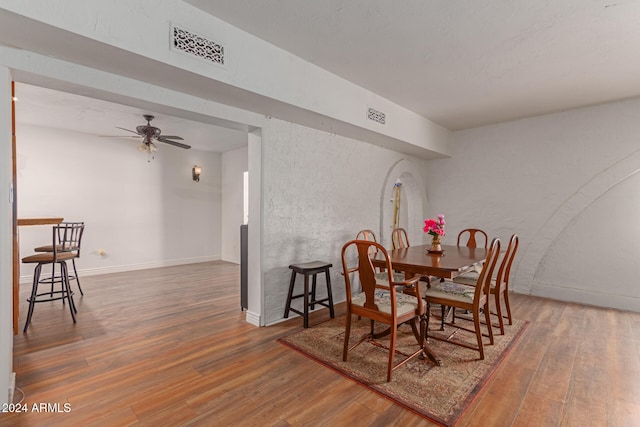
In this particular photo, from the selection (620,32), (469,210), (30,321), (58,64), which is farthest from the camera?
(469,210)

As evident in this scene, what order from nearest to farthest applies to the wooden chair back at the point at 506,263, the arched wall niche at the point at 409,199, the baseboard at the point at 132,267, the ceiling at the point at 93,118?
1. the wooden chair back at the point at 506,263
2. the ceiling at the point at 93,118
3. the arched wall niche at the point at 409,199
4. the baseboard at the point at 132,267

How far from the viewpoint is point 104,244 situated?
5609 millimetres

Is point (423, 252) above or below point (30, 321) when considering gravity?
above

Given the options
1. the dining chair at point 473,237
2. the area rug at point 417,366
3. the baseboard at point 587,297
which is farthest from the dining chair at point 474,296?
the baseboard at point 587,297

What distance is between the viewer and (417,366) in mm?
2338

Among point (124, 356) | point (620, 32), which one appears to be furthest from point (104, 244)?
point (620, 32)

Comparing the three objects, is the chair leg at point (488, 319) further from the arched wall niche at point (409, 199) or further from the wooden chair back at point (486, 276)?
the arched wall niche at point (409, 199)

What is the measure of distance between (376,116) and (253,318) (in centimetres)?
272

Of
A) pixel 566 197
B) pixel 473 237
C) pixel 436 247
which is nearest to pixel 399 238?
pixel 436 247

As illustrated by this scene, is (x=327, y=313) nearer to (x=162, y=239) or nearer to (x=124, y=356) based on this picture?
(x=124, y=356)

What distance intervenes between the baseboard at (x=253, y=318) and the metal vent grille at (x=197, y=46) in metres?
2.40

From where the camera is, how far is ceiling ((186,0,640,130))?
207 centimetres

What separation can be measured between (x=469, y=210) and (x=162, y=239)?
606cm

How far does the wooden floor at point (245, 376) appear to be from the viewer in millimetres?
1780
